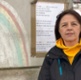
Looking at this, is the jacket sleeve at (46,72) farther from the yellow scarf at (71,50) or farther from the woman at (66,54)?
the yellow scarf at (71,50)

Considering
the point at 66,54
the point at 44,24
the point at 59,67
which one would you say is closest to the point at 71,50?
the point at 66,54

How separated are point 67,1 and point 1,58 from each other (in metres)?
0.97

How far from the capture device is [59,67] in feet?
7.36

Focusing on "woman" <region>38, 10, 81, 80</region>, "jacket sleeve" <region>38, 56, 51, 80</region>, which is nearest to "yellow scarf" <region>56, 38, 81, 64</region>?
"woman" <region>38, 10, 81, 80</region>

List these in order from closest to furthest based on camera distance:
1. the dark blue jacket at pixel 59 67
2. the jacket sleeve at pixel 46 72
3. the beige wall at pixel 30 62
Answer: the dark blue jacket at pixel 59 67
the jacket sleeve at pixel 46 72
the beige wall at pixel 30 62

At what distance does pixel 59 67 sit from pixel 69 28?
12.0 inches

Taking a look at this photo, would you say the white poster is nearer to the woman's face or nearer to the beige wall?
the beige wall

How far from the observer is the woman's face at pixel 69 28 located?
7.41 ft

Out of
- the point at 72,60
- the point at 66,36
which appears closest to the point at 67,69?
the point at 72,60

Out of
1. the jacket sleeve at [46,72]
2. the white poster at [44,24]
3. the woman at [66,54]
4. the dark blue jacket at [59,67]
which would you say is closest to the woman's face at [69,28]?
the woman at [66,54]

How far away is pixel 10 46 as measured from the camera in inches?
119

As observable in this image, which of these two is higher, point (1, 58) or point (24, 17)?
point (24, 17)

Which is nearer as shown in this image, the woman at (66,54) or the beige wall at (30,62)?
the woman at (66,54)

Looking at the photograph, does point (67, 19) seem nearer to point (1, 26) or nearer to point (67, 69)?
point (67, 69)
